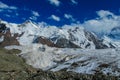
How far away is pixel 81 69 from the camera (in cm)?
17200

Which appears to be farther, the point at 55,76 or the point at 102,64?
the point at 102,64

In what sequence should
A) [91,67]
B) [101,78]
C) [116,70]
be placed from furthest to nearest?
[91,67], [116,70], [101,78]

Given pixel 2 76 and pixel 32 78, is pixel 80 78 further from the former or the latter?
pixel 2 76

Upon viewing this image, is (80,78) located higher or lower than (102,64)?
lower

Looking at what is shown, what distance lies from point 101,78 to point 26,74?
8.17 m

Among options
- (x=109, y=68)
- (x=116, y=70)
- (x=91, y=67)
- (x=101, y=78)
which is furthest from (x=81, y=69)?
(x=101, y=78)

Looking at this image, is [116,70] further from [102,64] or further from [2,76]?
[2,76]

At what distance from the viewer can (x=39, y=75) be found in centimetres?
3127

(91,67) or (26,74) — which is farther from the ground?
(91,67)

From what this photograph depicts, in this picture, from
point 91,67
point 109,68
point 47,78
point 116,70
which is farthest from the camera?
point 91,67

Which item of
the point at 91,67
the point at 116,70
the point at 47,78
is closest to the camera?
the point at 47,78

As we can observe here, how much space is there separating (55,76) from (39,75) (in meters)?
1.67

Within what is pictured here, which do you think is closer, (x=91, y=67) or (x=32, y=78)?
(x=32, y=78)

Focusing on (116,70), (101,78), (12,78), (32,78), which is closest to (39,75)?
(32,78)
